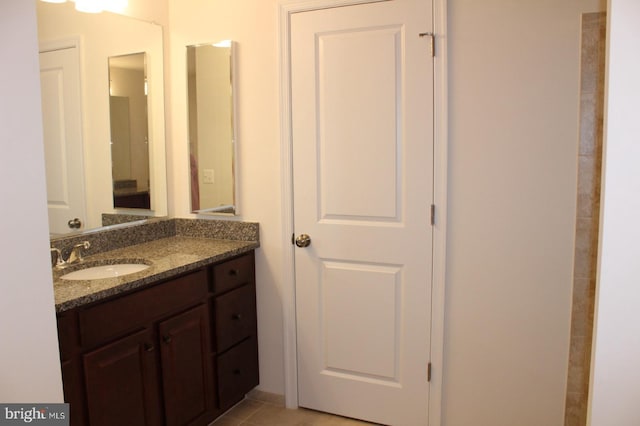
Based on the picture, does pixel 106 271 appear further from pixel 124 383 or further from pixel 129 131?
pixel 129 131

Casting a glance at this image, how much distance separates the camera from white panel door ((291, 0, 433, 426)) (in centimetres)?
238

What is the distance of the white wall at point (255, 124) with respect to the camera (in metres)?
2.68

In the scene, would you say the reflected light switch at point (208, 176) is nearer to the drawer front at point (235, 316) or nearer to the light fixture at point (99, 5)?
the drawer front at point (235, 316)

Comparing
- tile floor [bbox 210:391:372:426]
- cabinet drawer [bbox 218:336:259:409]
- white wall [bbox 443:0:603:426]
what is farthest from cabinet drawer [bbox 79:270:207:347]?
white wall [bbox 443:0:603:426]

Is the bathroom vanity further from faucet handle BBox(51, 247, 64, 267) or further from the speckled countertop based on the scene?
faucet handle BBox(51, 247, 64, 267)

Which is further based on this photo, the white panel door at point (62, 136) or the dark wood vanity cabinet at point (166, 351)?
the white panel door at point (62, 136)

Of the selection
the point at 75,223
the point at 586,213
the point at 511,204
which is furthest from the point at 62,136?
the point at 586,213

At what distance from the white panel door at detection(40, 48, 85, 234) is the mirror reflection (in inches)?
8.4

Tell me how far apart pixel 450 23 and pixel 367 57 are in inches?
15.7

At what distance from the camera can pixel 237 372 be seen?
106 inches

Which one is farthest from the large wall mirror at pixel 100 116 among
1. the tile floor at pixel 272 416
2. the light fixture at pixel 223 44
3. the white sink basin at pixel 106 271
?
the tile floor at pixel 272 416

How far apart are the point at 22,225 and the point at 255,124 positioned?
1684 mm

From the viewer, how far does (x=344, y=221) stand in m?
2.57

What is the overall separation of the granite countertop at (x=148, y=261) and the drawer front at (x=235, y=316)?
22 centimetres
